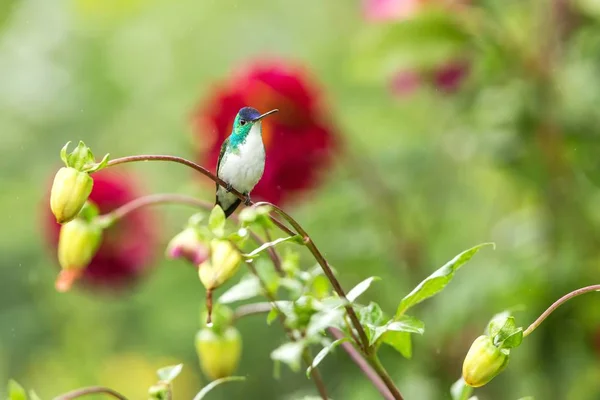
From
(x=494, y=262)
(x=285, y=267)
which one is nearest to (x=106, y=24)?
(x=494, y=262)

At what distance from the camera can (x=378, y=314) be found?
0.62m

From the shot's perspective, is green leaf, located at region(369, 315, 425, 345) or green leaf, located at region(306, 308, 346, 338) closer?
green leaf, located at region(306, 308, 346, 338)

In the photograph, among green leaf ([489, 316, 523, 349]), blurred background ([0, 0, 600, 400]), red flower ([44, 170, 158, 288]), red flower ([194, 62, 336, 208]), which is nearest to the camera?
green leaf ([489, 316, 523, 349])

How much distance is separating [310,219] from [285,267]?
841 mm

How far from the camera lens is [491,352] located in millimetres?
581

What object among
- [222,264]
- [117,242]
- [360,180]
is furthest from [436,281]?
[117,242]

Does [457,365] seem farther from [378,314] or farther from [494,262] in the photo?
[378,314]

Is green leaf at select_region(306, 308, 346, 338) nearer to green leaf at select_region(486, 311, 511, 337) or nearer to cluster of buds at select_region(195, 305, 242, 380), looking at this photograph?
green leaf at select_region(486, 311, 511, 337)

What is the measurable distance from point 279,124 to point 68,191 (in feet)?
2.21

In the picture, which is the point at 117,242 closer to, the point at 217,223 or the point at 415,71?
the point at 415,71

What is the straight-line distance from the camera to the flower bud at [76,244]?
2.41 ft

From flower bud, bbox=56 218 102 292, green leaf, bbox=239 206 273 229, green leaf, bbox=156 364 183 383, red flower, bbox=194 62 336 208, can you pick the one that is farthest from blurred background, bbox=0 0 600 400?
green leaf, bbox=239 206 273 229

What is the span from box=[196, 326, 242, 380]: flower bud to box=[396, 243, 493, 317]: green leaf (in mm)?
196

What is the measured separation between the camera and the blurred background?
1253 millimetres
